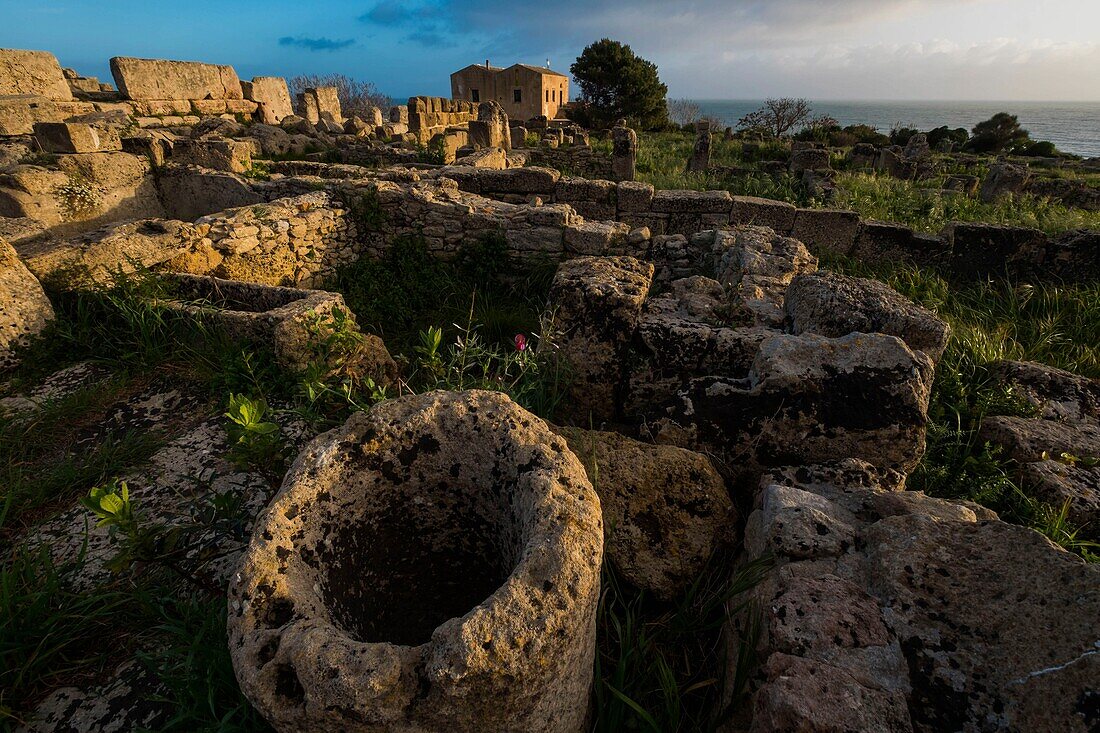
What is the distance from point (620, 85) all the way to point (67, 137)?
31939 millimetres

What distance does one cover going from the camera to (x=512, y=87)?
128 ft

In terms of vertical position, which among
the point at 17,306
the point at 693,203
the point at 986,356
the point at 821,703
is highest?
the point at 693,203

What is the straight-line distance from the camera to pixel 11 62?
462 inches

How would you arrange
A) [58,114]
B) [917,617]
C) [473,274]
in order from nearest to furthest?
[917,617] → [473,274] → [58,114]

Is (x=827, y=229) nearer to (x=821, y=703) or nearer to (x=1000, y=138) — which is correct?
(x=821, y=703)

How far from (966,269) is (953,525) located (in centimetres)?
639

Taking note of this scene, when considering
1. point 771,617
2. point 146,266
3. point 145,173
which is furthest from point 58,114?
point 771,617

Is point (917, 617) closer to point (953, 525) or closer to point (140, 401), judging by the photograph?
point (953, 525)

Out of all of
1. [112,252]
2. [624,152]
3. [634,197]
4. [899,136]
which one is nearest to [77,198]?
[112,252]

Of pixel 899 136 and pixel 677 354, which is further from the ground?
pixel 899 136

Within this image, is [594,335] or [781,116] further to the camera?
[781,116]

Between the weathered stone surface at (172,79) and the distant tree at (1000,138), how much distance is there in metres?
33.0

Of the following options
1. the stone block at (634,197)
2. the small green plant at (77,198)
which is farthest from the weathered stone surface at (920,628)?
the small green plant at (77,198)

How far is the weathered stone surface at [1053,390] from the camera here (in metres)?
3.44
